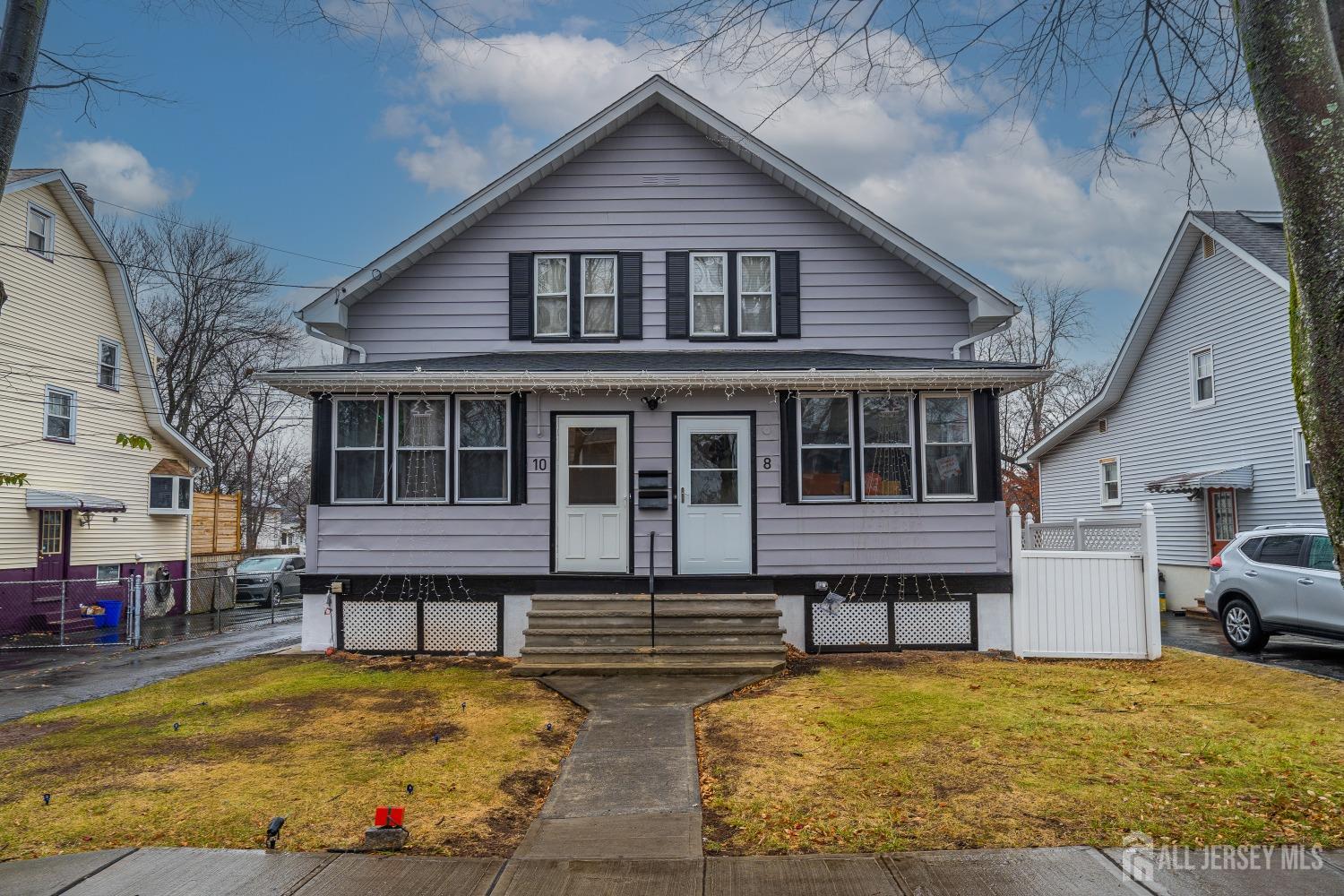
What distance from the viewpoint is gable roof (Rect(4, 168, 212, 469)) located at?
54.3ft

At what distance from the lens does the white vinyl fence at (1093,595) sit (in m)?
10.0

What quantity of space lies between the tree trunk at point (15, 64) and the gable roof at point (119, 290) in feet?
48.2

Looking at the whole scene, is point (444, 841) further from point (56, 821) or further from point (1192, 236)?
point (1192, 236)

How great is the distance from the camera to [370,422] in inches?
437

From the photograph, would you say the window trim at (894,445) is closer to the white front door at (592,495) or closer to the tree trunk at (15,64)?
the white front door at (592,495)

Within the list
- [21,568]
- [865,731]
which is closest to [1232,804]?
[865,731]

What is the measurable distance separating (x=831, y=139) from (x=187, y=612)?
67.0 feet

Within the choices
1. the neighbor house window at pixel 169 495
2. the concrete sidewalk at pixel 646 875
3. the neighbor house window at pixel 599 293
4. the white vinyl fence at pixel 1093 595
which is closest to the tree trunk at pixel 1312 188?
the concrete sidewalk at pixel 646 875

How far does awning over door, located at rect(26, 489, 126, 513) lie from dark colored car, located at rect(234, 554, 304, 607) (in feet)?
13.0

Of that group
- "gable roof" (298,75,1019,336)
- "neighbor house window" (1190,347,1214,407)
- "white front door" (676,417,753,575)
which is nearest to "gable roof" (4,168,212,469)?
"gable roof" (298,75,1019,336)

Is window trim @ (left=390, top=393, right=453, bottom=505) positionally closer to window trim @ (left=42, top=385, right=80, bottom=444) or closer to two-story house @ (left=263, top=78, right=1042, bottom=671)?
two-story house @ (left=263, top=78, right=1042, bottom=671)

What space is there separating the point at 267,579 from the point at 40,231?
9910 millimetres

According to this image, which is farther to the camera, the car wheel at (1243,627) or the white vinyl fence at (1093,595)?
the car wheel at (1243,627)

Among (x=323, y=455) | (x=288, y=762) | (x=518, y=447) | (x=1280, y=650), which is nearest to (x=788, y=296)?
(x=518, y=447)
